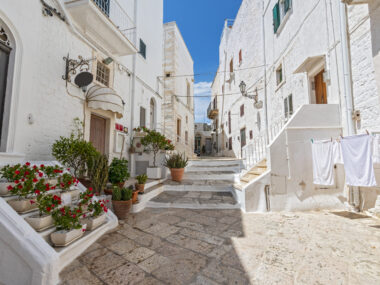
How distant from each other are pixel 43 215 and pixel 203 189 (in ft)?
14.5

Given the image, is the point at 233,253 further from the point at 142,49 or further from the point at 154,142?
the point at 142,49

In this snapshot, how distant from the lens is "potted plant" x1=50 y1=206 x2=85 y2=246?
7.56ft

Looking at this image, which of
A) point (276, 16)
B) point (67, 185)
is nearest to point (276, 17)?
point (276, 16)

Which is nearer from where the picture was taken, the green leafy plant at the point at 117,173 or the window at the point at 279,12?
the green leafy plant at the point at 117,173

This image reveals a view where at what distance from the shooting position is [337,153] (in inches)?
167

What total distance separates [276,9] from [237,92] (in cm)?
Result: 575

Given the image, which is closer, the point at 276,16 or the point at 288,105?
the point at 288,105

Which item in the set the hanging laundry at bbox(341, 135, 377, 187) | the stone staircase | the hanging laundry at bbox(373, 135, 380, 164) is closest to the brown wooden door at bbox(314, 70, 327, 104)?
the hanging laundry at bbox(341, 135, 377, 187)

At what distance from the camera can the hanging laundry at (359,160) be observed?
3.57 metres

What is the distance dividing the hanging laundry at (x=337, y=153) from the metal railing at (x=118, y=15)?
745 centimetres

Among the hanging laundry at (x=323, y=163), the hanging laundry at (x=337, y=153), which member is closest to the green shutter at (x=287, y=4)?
the hanging laundry at (x=323, y=163)

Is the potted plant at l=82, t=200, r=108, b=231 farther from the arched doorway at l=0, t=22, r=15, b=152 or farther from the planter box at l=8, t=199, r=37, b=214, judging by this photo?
the arched doorway at l=0, t=22, r=15, b=152

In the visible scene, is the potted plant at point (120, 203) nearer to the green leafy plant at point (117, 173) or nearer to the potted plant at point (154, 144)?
the green leafy plant at point (117, 173)

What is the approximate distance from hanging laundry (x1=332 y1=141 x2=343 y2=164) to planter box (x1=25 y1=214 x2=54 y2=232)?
218 inches
